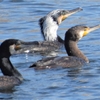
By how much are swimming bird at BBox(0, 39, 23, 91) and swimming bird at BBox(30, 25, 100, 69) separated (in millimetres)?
820

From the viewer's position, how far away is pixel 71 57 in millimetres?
15523

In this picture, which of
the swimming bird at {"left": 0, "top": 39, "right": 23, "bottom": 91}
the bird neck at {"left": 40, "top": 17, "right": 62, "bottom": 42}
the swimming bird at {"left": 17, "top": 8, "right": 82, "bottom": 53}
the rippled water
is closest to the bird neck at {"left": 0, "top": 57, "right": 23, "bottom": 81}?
the swimming bird at {"left": 0, "top": 39, "right": 23, "bottom": 91}

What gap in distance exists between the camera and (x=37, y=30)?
19.6 m

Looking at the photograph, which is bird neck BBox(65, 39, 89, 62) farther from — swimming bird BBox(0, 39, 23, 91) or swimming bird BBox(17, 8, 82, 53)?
swimming bird BBox(0, 39, 23, 91)

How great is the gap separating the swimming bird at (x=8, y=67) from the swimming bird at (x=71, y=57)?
820mm

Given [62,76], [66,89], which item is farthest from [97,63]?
[66,89]

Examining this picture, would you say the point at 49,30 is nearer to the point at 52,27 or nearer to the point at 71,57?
the point at 52,27

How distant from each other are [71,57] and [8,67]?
1860 mm

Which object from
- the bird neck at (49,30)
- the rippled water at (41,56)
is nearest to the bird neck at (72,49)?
the rippled water at (41,56)

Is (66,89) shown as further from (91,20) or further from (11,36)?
(91,20)

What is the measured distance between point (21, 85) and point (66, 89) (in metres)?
0.98

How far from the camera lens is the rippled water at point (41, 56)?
13.1 metres

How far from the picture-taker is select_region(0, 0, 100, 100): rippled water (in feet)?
42.9

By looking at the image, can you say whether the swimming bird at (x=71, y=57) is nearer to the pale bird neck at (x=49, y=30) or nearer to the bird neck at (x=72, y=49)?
the bird neck at (x=72, y=49)
